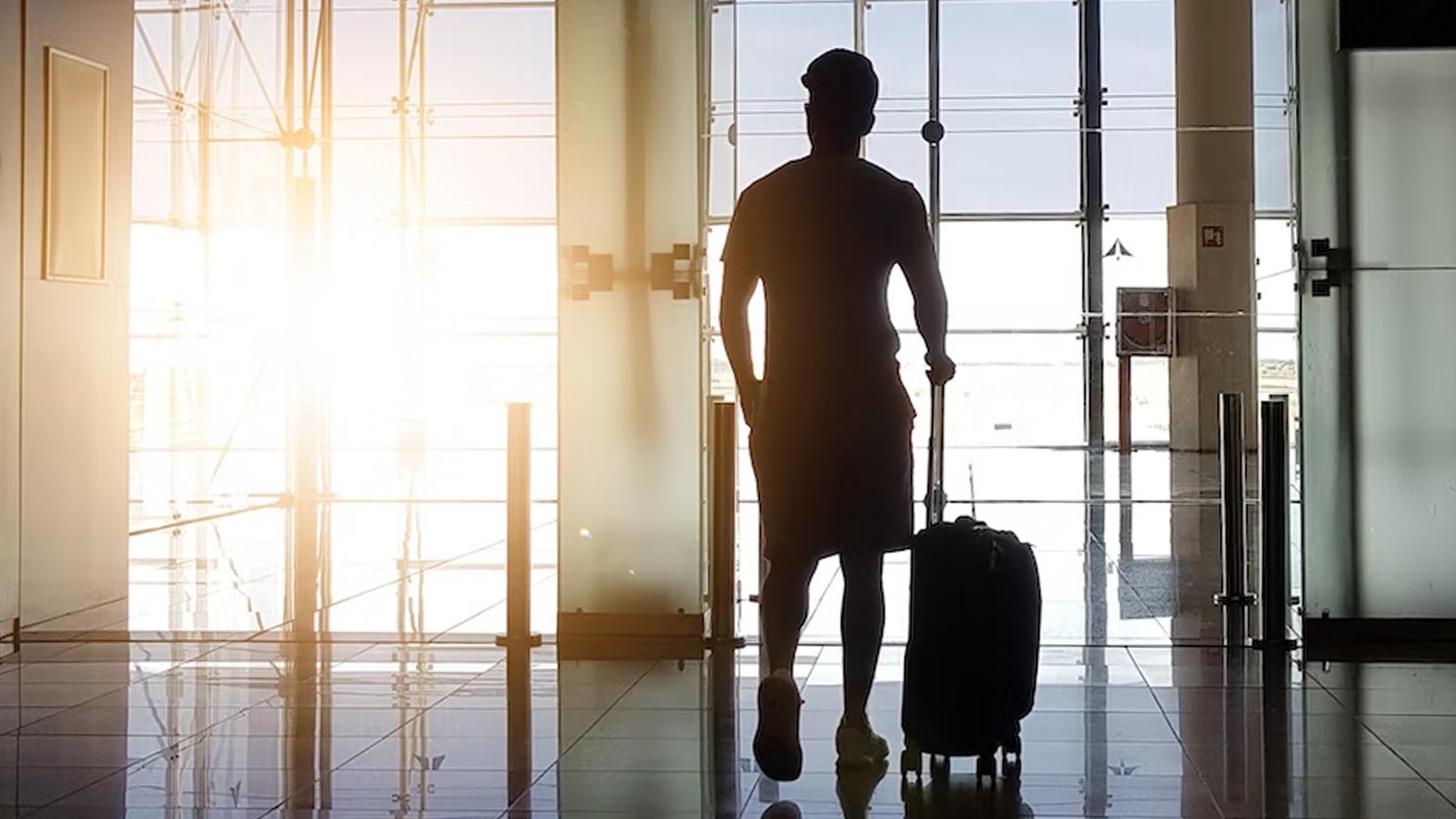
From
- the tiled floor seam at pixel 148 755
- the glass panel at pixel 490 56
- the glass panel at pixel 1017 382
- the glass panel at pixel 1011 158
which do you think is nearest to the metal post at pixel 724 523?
the tiled floor seam at pixel 148 755

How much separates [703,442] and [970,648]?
99.7 inches

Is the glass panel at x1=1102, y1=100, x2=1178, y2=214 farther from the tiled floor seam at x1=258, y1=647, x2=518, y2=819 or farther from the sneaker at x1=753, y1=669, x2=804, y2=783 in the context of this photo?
the sneaker at x1=753, y1=669, x2=804, y2=783

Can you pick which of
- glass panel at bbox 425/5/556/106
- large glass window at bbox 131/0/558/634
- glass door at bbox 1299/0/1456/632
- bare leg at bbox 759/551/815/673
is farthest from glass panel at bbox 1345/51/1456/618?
glass panel at bbox 425/5/556/106

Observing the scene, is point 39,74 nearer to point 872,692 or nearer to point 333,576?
point 333,576

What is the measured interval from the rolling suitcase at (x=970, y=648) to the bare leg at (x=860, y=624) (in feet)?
0.31

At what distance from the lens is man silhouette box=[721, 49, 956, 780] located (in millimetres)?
4324

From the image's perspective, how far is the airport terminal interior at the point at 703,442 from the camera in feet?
15.2

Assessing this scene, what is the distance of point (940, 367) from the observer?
172 inches

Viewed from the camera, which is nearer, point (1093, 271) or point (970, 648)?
point (970, 648)

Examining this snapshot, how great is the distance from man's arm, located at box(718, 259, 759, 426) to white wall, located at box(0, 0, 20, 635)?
366 centimetres

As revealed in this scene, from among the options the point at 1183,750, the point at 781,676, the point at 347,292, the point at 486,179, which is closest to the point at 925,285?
the point at 781,676

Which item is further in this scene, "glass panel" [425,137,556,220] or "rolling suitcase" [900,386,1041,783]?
"glass panel" [425,137,556,220]

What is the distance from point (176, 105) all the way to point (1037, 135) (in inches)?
212

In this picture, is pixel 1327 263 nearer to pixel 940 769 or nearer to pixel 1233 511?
pixel 1233 511
